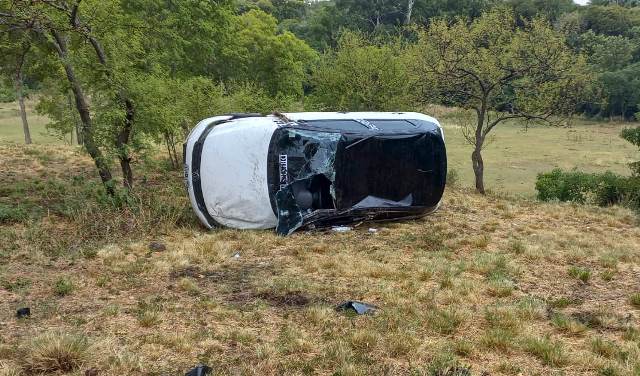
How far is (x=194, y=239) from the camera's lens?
844 centimetres

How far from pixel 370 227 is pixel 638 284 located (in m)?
4.46

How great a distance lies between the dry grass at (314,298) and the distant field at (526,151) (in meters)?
12.6

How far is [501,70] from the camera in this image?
16000 millimetres

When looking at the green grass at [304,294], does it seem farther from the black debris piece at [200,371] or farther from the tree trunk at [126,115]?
the tree trunk at [126,115]

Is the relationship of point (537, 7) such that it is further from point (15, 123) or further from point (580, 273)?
point (580, 273)

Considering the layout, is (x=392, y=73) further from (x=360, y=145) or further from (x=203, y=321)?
(x=203, y=321)

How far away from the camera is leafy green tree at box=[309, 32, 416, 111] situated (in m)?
21.2

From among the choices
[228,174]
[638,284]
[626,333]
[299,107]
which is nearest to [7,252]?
[228,174]

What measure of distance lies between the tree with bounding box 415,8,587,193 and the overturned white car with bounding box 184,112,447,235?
639 cm

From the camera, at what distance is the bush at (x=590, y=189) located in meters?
15.7

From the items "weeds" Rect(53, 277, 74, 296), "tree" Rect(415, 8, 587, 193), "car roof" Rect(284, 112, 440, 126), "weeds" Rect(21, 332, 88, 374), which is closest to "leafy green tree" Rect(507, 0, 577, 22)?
"tree" Rect(415, 8, 587, 193)

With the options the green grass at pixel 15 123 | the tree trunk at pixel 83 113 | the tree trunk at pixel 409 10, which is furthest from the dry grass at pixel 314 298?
the tree trunk at pixel 409 10

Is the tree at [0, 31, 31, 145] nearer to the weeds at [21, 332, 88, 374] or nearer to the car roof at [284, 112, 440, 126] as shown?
the car roof at [284, 112, 440, 126]

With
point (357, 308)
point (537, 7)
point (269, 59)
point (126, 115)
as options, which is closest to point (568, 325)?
point (357, 308)
